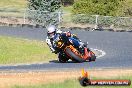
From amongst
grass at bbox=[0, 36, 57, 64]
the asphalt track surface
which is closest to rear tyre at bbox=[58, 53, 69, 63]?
the asphalt track surface

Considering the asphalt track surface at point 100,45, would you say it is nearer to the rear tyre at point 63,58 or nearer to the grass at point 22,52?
the rear tyre at point 63,58

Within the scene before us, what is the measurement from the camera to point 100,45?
30641mm

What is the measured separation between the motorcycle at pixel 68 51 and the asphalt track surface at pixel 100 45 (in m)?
0.43

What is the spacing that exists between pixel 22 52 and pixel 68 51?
5593 millimetres

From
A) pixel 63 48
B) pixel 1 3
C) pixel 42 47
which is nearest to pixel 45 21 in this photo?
pixel 42 47

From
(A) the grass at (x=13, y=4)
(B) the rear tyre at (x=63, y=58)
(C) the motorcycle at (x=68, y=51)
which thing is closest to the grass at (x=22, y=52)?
(B) the rear tyre at (x=63, y=58)

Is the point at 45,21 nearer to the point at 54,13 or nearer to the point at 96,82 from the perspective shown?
the point at 54,13

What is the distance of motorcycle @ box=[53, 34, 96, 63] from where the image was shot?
1984cm

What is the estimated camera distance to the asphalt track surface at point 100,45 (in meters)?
19.1

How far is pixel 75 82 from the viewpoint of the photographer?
13430mm

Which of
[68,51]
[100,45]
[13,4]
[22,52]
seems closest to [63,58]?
[68,51]

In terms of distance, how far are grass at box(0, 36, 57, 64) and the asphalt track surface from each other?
6.96 ft

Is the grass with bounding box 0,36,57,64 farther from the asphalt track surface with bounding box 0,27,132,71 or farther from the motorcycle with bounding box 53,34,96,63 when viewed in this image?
the motorcycle with bounding box 53,34,96,63

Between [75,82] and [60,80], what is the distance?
40.9 inches
